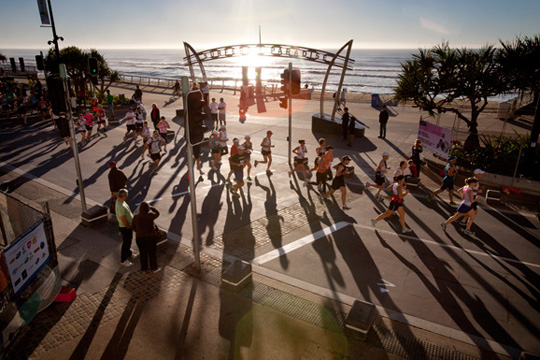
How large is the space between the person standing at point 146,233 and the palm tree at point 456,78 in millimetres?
13261

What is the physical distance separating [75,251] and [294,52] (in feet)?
60.9

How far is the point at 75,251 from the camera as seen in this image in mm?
9164

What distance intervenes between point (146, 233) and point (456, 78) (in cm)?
1492

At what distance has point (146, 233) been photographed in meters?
7.86

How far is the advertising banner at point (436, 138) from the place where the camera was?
15906mm

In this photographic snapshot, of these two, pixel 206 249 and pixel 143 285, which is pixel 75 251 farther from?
pixel 206 249

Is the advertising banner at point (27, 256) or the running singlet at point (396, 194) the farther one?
the running singlet at point (396, 194)

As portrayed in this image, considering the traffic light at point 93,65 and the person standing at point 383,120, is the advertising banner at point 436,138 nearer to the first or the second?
the person standing at point 383,120

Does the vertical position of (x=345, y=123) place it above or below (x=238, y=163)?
above

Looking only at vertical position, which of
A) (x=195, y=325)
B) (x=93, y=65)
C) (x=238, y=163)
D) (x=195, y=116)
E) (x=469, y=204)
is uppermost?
(x=93, y=65)

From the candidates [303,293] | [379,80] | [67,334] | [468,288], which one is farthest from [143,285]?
[379,80]

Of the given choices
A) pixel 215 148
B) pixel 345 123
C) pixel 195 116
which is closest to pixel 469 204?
pixel 195 116

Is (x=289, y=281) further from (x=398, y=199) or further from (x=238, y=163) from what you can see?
(x=238, y=163)

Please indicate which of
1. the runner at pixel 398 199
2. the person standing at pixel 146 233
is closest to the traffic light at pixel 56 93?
the person standing at pixel 146 233
